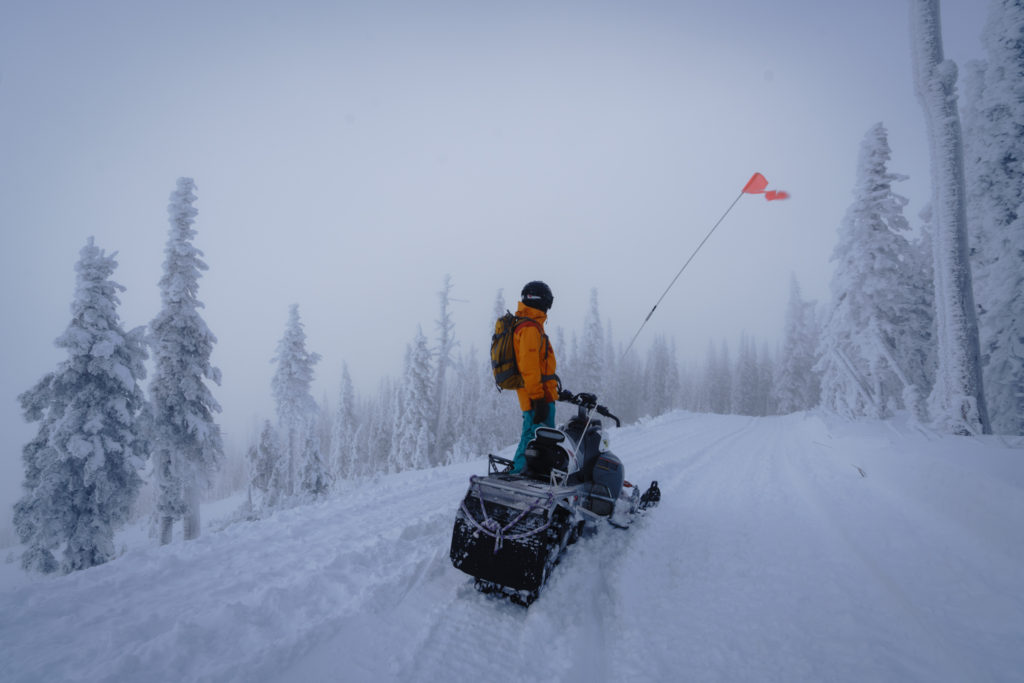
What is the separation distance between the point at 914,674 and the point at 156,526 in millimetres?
21333

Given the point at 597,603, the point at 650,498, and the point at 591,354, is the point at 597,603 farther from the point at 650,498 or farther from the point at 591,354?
the point at 591,354

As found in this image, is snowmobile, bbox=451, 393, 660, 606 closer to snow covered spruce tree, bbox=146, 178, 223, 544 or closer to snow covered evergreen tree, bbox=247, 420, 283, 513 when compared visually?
snow covered spruce tree, bbox=146, 178, 223, 544

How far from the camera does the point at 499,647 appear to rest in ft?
9.37

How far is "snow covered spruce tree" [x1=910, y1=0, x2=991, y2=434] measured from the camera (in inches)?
322

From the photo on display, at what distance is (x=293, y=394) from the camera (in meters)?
24.0

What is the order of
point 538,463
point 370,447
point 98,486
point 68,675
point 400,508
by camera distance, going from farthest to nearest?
point 370,447, point 98,486, point 400,508, point 538,463, point 68,675

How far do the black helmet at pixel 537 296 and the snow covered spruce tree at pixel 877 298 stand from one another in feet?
64.6

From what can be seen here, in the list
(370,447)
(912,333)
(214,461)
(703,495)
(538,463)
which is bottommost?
(370,447)

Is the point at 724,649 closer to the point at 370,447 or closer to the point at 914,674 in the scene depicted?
the point at 914,674

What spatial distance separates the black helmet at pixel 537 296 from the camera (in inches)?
191

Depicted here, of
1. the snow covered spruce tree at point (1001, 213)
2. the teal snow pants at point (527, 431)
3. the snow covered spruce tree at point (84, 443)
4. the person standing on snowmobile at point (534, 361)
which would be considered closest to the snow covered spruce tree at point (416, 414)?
the snow covered spruce tree at point (84, 443)

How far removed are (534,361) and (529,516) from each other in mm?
1685

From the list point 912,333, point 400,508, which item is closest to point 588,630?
point 400,508

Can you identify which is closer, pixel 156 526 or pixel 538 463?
pixel 538 463
